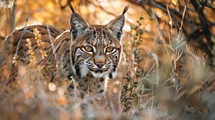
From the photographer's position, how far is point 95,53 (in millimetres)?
6234

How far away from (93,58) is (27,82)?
4.22 feet

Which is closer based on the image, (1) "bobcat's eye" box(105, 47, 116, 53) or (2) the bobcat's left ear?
(1) "bobcat's eye" box(105, 47, 116, 53)

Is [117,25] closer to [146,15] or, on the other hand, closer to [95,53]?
[95,53]

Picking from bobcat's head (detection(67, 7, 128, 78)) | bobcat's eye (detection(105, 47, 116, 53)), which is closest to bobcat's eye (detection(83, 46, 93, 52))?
bobcat's head (detection(67, 7, 128, 78))

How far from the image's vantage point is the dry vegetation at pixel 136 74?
13.7 feet

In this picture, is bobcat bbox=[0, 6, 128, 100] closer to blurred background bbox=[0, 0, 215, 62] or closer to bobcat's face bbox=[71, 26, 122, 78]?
bobcat's face bbox=[71, 26, 122, 78]

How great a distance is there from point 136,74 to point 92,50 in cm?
59

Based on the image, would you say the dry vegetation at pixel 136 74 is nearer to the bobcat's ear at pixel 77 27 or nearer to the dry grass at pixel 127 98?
the dry grass at pixel 127 98

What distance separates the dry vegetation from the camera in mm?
4184

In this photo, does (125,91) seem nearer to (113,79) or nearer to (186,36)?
(113,79)

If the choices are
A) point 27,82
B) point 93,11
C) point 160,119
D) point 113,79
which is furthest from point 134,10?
point 27,82

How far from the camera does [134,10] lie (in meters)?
9.64

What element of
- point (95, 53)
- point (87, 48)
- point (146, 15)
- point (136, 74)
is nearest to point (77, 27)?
point (87, 48)

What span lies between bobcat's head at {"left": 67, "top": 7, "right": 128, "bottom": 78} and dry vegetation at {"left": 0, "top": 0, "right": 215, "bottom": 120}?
0.21 meters
